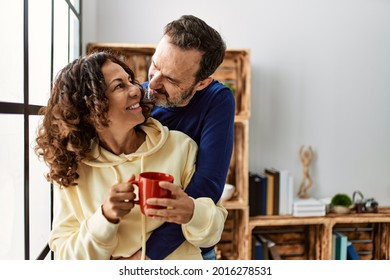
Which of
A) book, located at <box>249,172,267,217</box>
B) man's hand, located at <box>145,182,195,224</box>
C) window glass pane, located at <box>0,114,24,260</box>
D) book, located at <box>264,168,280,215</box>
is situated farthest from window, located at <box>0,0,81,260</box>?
book, located at <box>249,172,267,217</box>

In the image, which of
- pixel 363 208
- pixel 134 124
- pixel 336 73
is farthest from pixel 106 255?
pixel 363 208

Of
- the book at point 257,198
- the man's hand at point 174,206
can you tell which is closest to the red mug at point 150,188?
the man's hand at point 174,206

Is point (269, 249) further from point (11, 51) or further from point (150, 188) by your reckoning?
point (11, 51)

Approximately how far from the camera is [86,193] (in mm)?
632

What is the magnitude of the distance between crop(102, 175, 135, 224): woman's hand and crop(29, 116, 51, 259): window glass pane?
9.1 inches

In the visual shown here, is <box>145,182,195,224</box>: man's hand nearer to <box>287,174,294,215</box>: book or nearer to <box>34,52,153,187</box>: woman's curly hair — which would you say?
<box>34,52,153,187</box>: woman's curly hair

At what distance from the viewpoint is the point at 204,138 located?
67 cm

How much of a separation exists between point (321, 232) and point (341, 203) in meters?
0.24

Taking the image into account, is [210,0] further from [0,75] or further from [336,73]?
[0,75]

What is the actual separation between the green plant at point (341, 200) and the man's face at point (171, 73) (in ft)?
2.36

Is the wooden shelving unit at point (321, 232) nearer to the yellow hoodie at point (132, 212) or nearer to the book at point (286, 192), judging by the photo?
the book at point (286, 192)

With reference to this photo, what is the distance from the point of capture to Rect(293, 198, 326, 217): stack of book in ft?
4.50

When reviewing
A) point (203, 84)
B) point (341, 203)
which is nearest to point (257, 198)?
point (341, 203)
